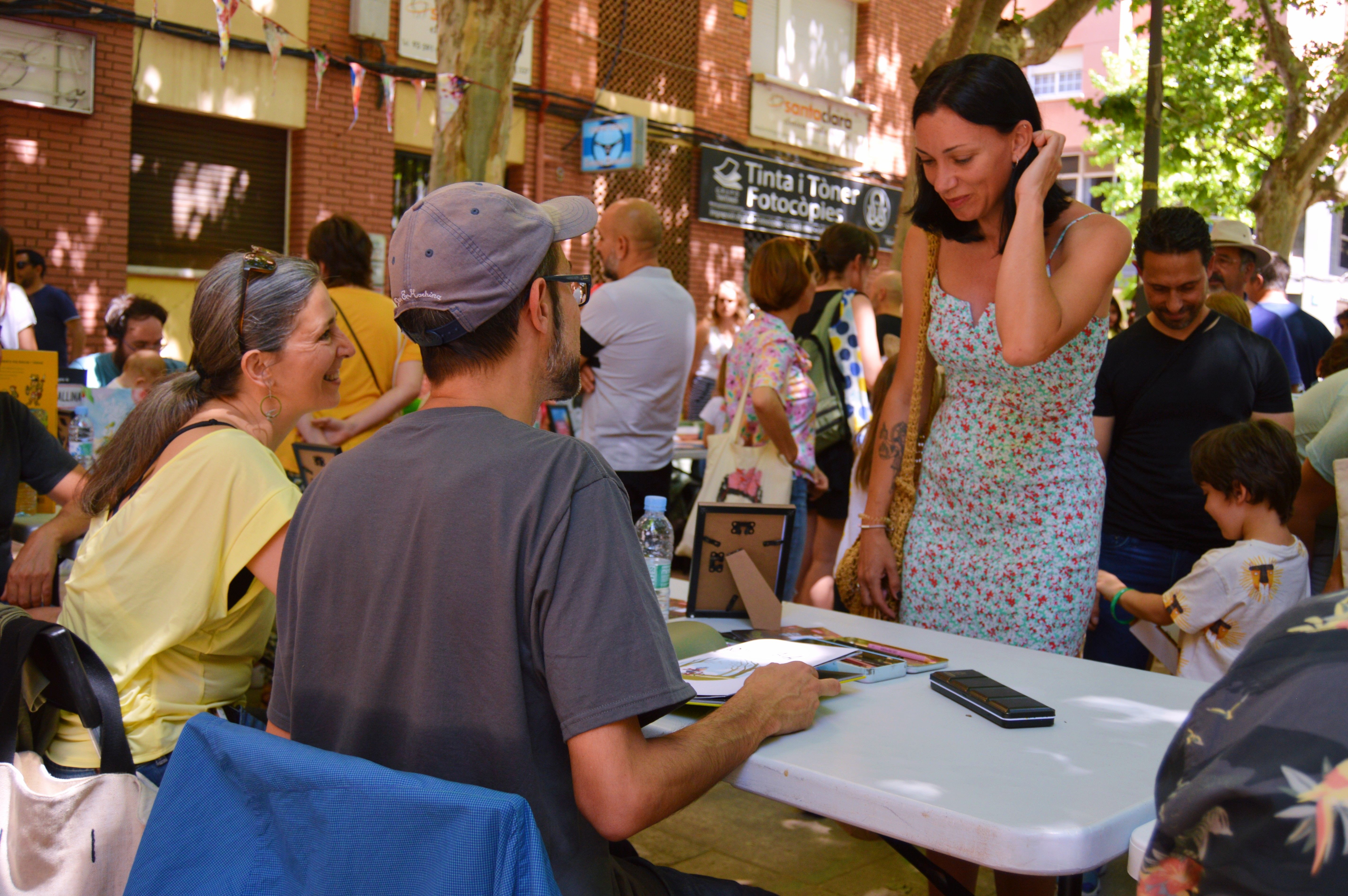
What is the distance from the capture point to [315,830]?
1.01 m

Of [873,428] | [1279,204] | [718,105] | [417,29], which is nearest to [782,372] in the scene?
[873,428]

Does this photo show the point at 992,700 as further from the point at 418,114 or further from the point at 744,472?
the point at 418,114

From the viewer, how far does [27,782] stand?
5.68 ft

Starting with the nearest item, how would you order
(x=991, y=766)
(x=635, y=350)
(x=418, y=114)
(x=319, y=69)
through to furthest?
(x=991, y=766), (x=635, y=350), (x=319, y=69), (x=418, y=114)

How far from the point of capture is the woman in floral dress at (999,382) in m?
2.12

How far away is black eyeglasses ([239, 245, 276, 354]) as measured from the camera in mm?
2355

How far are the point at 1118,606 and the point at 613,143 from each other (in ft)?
37.3

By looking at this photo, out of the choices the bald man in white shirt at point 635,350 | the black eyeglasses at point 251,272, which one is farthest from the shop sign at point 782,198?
the black eyeglasses at point 251,272

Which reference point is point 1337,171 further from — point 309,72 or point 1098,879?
point 1098,879

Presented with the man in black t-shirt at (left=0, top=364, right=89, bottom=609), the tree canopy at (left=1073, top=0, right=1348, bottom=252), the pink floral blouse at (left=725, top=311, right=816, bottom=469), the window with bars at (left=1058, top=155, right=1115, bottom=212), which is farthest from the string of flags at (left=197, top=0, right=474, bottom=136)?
the window with bars at (left=1058, top=155, right=1115, bottom=212)

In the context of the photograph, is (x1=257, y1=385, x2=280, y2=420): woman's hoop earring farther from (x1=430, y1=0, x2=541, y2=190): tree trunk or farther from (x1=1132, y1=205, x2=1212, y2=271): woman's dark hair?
(x1=430, y1=0, x2=541, y2=190): tree trunk

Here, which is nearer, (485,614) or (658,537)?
(485,614)

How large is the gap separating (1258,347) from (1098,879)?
1733mm

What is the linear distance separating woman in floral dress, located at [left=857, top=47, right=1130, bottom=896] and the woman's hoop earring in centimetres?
139
